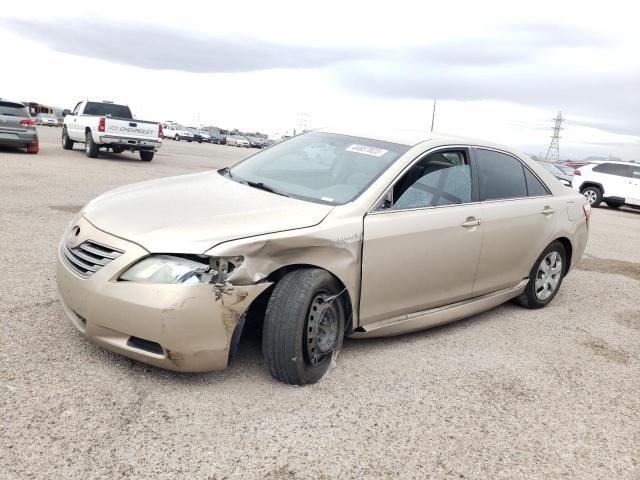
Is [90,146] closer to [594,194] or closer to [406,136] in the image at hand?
[406,136]

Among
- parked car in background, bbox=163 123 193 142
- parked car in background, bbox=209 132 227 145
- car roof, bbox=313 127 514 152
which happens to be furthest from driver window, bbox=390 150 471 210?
parked car in background, bbox=209 132 227 145

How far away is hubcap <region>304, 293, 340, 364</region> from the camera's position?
10.3 ft

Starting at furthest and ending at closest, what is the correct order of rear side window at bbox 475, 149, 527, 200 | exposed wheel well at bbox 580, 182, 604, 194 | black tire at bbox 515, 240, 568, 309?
exposed wheel well at bbox 580, 182, 604, 194
black tire at bbox 515, 240, 568, 309
rear side window at bbox 475, 149, 527, 200

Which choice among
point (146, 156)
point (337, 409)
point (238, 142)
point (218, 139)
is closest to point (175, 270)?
point (337, 409)

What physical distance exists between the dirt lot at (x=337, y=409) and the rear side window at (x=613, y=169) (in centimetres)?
1585

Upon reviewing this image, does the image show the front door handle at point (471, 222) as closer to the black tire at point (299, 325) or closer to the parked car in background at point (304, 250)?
the parked car in background at point (304, 250)

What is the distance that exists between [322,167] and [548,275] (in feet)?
8.46

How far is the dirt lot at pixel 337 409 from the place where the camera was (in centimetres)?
247

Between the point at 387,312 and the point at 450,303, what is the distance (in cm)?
72

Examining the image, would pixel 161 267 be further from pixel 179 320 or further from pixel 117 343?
pixel 117 343

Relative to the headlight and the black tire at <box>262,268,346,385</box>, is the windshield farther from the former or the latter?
the headlight

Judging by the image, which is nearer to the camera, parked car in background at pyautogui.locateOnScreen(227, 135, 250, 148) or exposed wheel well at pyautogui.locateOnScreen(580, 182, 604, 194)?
exposed wheel well at pyautogui.locateOnScreen(580, 182, 604, 194)

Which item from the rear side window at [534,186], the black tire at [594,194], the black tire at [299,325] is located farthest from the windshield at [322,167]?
the black tire at [594,194]

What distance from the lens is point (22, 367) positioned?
3027 millimetres
